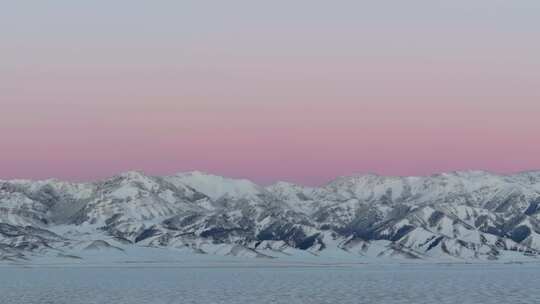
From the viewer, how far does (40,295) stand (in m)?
184

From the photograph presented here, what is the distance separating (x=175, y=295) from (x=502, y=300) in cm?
6284

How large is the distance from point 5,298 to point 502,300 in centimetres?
9053

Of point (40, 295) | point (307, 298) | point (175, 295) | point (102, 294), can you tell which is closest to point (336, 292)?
point (307, 298)

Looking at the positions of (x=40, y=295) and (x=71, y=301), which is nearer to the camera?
(x=71, y=301)

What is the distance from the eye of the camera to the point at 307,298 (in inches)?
6870

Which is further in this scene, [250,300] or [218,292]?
[218,292]

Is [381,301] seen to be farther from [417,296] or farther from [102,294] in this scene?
[102,294]

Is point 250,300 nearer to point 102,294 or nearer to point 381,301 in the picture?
point 381,301

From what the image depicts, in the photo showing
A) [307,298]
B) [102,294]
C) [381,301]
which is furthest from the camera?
[102,294]

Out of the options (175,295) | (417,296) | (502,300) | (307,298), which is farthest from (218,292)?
(502,300)

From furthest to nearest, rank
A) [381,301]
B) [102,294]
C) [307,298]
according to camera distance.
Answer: [102,294] → [307,298] → [381,301]

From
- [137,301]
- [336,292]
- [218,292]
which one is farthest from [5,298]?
[336,292]

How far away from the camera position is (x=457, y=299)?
169375 millimetres

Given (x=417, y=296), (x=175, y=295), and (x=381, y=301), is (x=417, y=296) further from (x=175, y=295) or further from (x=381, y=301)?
(x=175, y=295)
